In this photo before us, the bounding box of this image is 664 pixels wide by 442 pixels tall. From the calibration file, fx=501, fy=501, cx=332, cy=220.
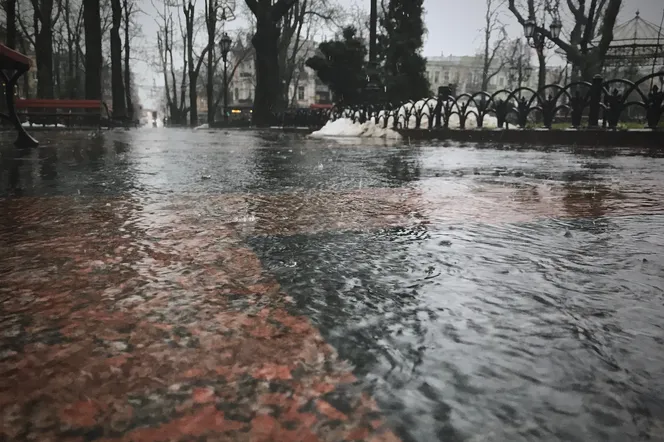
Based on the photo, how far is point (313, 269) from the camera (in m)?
1.15

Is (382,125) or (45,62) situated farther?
(45,62)

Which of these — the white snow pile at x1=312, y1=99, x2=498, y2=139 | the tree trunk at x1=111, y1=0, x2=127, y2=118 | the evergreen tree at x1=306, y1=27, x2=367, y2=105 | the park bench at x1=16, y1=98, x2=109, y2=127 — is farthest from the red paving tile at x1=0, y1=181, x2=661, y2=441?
the tree trunk at x1=111, y1=0, x2=127, y2=118

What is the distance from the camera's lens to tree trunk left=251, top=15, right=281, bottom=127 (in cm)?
1947

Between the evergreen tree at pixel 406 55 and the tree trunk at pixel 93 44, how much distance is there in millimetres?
10621

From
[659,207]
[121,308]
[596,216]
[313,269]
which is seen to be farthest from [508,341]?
[659,207]

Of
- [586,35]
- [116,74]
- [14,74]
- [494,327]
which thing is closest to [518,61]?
[586,35]

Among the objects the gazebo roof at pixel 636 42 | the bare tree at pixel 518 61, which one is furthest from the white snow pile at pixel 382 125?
the bare tree at pixel 518 61

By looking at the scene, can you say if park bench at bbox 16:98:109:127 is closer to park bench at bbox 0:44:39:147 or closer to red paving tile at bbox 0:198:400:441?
park bench at bbox 0:44:39:147

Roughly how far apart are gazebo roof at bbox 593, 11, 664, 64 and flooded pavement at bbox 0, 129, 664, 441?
32.5m

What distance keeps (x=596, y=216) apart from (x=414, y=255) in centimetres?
104

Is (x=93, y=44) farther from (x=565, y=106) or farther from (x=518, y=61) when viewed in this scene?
(x=518, y=61)

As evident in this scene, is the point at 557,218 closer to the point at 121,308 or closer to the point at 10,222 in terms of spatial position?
the point at 121,308

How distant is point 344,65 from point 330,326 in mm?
19245

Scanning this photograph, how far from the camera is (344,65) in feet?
62.5
